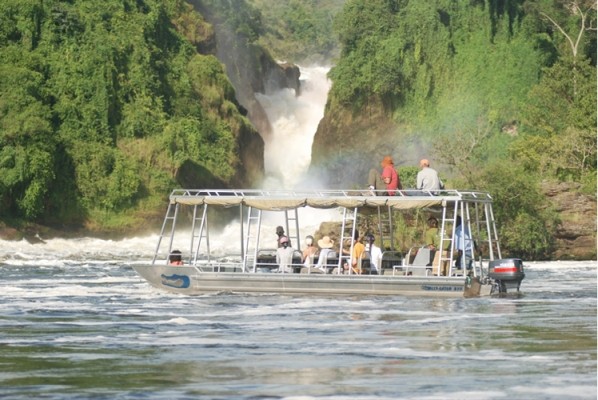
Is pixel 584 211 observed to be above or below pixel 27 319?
above

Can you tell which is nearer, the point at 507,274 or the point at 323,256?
the point at 507,274

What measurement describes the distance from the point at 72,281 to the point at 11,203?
3485 centimetres

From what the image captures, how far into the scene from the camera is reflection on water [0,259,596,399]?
1912cm

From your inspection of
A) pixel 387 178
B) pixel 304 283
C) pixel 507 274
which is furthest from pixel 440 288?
pixel 387 178

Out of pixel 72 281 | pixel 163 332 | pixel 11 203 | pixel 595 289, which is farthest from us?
pixel 11 203

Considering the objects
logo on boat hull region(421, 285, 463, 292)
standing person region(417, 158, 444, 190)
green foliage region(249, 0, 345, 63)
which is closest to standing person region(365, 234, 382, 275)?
logo on boat hull region(421, 285, 463, 292)

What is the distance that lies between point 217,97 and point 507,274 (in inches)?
2385

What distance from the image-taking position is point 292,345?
2377cm

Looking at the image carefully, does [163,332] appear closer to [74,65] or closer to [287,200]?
[287,200]

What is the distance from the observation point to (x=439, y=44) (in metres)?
94.4

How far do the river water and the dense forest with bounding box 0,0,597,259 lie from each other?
34963 mm

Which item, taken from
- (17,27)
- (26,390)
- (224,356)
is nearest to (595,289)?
(224,356)

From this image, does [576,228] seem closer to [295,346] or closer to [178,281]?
[178,281]

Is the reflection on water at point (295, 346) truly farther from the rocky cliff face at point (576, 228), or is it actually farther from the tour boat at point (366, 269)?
the rocky cliff face at point (576, 228)
